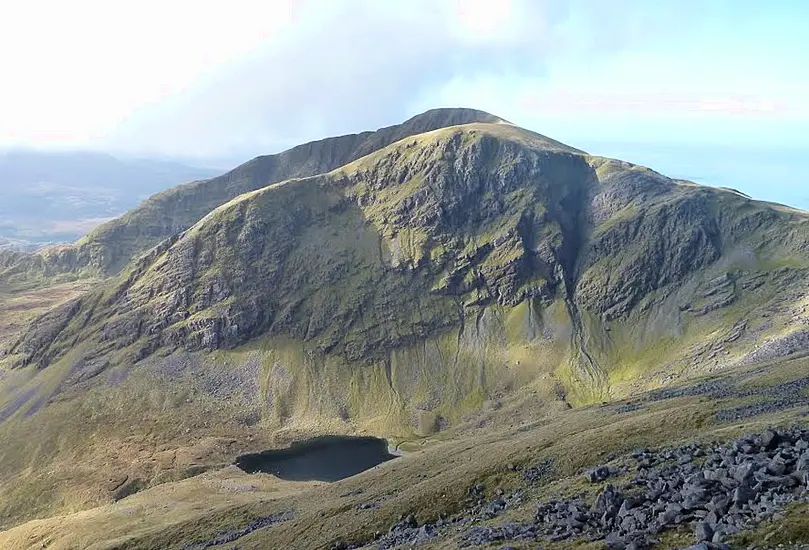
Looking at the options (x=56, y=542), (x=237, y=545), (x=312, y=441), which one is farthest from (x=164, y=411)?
(x=237, y=545)

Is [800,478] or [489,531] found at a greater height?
[800,478]

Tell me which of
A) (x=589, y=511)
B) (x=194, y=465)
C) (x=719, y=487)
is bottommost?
(x=194, y=465)

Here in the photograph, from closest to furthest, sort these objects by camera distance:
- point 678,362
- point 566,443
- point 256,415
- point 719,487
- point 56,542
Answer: point 719,487 < point 566,443 < point 56,542 < point 678,362 < point 256,415

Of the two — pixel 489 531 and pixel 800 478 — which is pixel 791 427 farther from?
pixel 489 531

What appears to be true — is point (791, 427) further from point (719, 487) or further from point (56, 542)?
point (56, 542)

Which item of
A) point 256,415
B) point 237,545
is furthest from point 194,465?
point 237,545

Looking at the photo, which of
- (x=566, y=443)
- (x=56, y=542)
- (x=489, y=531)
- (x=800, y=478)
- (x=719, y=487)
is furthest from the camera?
(x=56, y=542)

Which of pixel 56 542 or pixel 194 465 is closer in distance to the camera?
pixel 56 542
